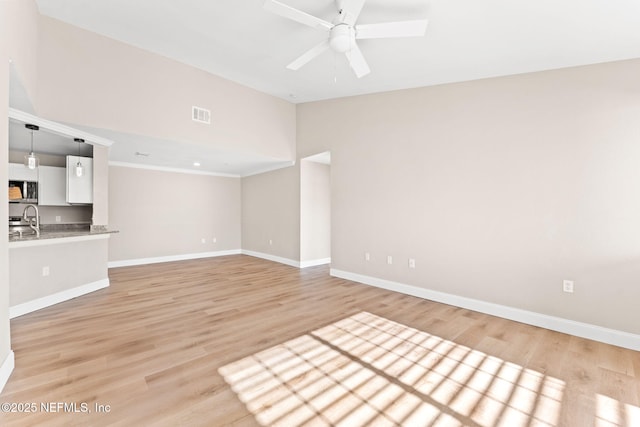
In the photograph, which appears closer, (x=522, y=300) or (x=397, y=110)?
(x=522, y=300)

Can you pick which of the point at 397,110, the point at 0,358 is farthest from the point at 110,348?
the point at 397,110

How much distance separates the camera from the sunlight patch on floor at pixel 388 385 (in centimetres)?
182

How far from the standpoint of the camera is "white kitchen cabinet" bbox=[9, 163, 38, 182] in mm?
4867

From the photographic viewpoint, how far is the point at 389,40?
325 centimetres

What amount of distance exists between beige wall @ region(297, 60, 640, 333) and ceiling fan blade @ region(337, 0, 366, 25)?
6.83 feet

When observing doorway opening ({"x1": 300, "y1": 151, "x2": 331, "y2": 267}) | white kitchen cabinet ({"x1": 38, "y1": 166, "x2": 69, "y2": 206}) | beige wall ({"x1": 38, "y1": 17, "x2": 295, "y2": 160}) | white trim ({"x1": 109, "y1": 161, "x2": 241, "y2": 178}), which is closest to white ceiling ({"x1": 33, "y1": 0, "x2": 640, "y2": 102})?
beige wall ({"x1": 38, "y1": 17, "x2": 295, "y2": 160})

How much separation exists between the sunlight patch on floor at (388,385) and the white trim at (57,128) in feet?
12.6

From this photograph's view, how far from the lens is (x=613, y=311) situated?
2.84 metres

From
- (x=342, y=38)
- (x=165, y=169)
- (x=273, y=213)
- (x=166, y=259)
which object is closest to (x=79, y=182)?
(x=165, y=169)

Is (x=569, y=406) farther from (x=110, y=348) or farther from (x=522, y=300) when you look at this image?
(x=110, y=348)

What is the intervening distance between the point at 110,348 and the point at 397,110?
15.9ft

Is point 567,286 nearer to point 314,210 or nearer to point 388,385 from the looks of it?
point 388,385

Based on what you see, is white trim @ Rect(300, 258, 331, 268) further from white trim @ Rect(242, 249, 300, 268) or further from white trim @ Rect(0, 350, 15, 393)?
white trim @ Rect(0, 350, 15, 393)

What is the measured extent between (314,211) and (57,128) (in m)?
4.59
